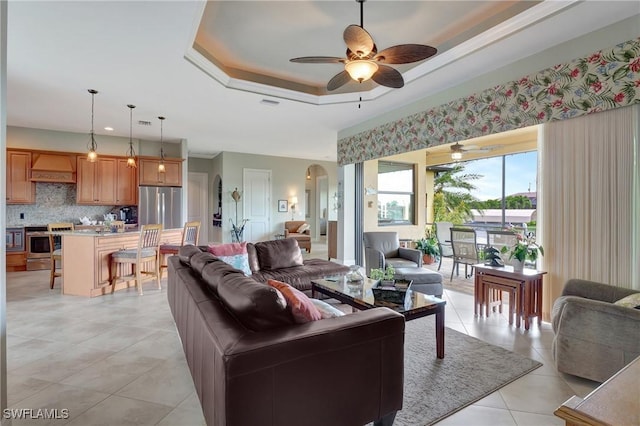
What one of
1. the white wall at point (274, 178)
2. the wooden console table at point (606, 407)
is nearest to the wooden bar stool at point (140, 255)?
the white wall at point (274, 178)

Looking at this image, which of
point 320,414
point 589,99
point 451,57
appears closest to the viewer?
point 320,414

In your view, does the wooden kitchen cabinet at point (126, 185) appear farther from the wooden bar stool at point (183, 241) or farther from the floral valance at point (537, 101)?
the floral valance at point (537, 101)

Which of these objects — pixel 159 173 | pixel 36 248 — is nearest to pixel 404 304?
pixel 159 173

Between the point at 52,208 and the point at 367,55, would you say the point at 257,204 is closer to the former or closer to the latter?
the point at 52,208

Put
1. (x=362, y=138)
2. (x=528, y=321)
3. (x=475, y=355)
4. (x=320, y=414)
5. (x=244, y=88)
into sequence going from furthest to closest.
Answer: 1. (x=362, y=138)
2. (x=244, y=88)
3. (x=528, y=321)
4. (x=475, y=355)
5. (x=320, y=414)

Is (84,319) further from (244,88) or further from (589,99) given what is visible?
(589,99)

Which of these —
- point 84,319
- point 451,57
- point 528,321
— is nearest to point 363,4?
point 451,57

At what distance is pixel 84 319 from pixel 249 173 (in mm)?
6473

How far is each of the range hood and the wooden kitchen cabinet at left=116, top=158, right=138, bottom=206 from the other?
0.80m

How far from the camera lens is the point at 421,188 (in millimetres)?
7551

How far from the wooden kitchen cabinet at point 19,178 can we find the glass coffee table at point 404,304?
6548 mm

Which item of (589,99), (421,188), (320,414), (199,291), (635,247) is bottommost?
(320,414)

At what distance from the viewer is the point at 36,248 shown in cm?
609

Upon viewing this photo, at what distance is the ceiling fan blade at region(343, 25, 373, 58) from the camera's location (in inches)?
91.5
